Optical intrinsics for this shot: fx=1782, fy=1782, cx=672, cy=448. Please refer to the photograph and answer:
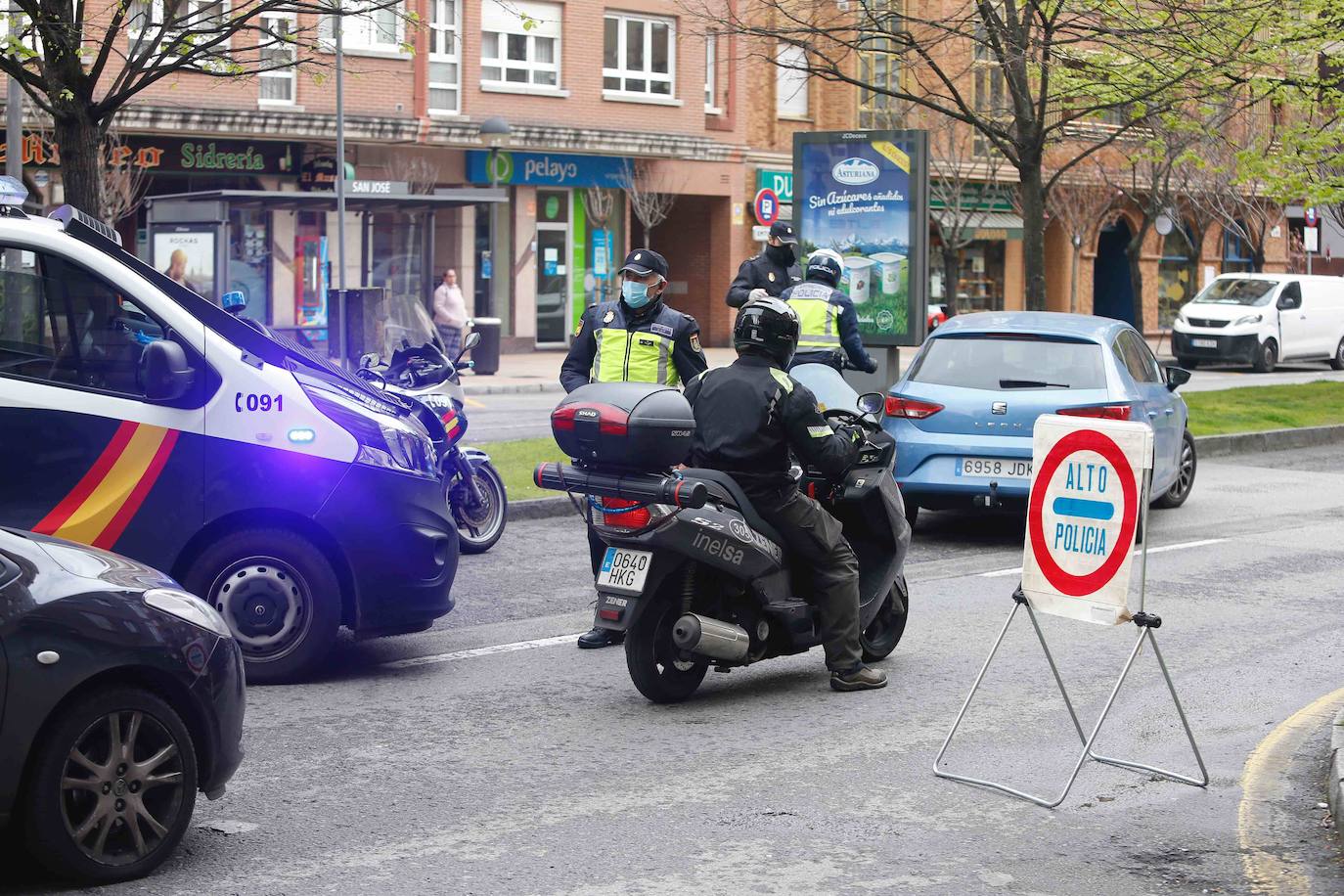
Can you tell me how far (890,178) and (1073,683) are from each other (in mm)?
10344

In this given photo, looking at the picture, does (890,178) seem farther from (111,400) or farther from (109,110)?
(111,400)

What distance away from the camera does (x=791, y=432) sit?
7.17m

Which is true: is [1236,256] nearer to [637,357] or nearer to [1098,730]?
[637,357]

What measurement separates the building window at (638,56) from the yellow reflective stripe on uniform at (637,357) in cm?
2920

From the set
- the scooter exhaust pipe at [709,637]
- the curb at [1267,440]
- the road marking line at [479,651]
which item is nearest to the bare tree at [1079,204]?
the curb at [1267,440]

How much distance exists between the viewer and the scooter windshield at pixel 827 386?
26.4 feet

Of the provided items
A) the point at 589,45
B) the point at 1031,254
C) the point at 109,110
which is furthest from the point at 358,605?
the point at 589,45

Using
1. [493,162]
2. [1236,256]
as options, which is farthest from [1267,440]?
[1236,256]

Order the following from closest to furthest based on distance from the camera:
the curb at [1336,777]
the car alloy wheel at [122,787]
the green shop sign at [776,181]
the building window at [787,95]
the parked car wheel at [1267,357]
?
the car alloy wheel at [122,787] → the curb at [1336,777] → the parked car wheel at [1267,357] → the green shop sign at [776,181] → the building window at [787,95]

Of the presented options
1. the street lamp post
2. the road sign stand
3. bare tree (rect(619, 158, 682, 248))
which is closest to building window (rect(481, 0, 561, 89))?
the street lamp post

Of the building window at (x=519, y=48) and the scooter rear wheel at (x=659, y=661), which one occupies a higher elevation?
the building window at (x=519, y=48)

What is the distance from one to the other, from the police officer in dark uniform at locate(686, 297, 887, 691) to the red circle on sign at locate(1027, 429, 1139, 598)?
43.1 inches

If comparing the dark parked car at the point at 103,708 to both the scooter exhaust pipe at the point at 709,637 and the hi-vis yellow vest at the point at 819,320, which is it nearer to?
the scooter exhaust pipe at the point at 709,637

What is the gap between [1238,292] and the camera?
3600 cm
